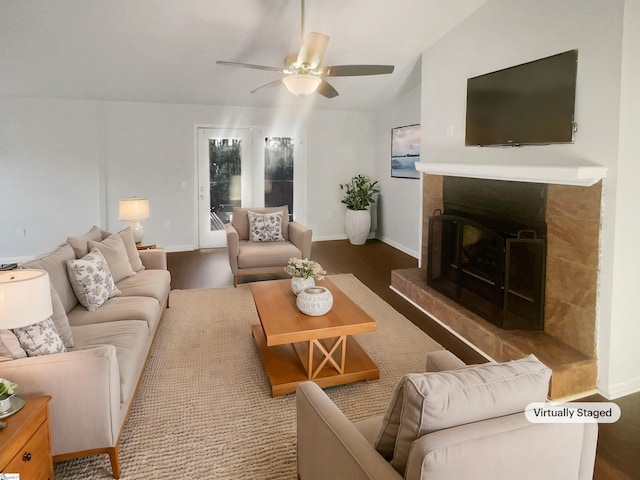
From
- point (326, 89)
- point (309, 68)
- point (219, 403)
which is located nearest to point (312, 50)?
point (309, 68)

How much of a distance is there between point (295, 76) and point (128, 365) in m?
2.53

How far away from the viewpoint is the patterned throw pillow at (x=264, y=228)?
220 inches

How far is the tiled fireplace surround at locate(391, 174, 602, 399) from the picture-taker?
9.24ft

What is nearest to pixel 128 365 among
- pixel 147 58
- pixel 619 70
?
pixel 619 70

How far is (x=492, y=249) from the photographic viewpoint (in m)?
3.77

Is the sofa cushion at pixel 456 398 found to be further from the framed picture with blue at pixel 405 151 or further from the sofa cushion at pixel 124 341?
the framed picture with blue at pixel 405 151

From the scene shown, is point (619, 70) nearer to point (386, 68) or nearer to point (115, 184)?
point (386, 68)

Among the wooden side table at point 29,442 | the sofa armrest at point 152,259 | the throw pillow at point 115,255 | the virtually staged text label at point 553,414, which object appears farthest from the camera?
the sofa armrest at point 152,259

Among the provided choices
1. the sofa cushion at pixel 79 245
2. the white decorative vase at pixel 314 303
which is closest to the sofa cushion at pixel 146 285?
the sofa cushion at pixel 79 245

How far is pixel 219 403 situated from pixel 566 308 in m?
2.47

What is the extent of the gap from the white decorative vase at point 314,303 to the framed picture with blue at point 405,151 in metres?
3.95

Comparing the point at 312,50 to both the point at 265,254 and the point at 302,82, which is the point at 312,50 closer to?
the point at 302,82

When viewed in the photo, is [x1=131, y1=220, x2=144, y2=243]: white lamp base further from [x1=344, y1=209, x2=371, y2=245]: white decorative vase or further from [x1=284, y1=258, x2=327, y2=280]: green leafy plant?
[x1=344, y1=209, x2=371, y2=245]: white decorative vase

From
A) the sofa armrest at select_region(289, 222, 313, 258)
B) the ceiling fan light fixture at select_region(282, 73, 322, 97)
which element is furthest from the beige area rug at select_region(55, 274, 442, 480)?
the ceiling fan light fixture at select_region(282, 73, 322, 97)
